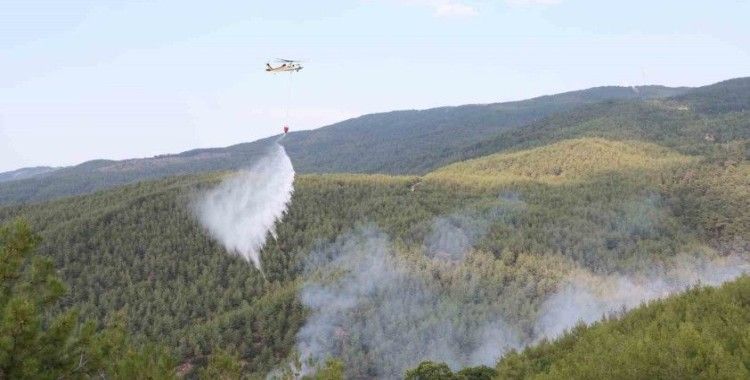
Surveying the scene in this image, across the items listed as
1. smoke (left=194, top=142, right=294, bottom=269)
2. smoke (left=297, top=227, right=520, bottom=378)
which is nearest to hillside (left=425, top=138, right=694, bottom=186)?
smoke (left=194, top=142, right=294, bottom=269)

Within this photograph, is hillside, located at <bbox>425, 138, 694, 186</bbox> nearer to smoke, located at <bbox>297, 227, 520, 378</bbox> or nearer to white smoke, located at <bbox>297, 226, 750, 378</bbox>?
white smoke, located at <bbox>297, 226, 750, 378</bbox>

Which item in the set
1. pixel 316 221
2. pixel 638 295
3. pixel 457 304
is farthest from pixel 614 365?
pixel 316 221

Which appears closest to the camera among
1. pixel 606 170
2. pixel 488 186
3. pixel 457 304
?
pixel 457 304

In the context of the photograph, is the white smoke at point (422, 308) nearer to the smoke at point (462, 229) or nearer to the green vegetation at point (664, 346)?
the smoke at point (462, 229)

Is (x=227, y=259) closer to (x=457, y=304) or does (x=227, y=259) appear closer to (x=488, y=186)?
(x=457, y=304)

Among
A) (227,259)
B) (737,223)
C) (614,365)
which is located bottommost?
(737,223)

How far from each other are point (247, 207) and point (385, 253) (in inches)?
1578

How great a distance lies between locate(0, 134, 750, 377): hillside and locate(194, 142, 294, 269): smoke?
2.52 m

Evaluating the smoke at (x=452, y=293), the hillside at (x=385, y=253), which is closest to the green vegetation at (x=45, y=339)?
the hillside at (x=385, y=253)

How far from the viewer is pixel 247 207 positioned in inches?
5300

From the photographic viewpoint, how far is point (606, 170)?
174m

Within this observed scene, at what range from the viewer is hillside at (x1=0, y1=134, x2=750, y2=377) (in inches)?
3199

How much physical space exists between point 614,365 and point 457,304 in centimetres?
6069

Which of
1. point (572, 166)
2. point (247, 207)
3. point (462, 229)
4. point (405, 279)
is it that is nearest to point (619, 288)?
point (462, 229)
